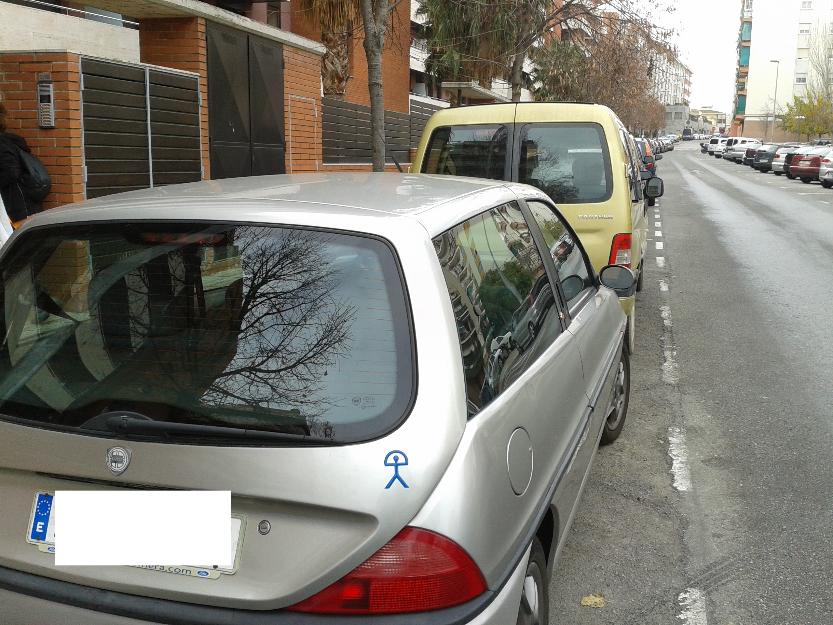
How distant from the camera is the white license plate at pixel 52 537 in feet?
6.43

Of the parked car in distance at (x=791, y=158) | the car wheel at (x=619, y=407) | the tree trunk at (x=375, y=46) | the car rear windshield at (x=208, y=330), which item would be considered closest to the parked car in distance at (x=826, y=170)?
the parked car in distance at (x=791, y=158)

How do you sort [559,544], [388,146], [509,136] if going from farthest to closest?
[388,146] → [509,136] → [559,544]

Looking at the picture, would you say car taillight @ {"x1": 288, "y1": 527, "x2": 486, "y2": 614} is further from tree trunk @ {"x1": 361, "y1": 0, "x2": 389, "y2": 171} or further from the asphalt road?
tree trunk @ {"x1": 361, "y1": 0, "x2": 389, "y2": 171}

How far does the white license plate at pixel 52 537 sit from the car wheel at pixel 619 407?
3.40m

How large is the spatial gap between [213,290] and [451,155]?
4965 mm

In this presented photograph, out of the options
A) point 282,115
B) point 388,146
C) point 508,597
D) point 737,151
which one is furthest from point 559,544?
point 737,151

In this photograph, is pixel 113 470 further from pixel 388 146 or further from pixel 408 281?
pixel 388 146

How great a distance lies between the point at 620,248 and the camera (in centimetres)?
659

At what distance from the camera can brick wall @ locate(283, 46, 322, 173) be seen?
40.1 feet

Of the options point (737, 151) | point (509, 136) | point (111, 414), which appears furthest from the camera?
point (737, 151)

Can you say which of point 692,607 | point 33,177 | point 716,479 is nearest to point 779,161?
point 33,177

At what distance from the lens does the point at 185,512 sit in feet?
6.49

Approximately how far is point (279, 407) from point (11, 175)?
603 centimetres

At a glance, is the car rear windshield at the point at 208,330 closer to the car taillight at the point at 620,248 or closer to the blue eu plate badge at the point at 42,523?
the blue eu plate badge at the point at 42,523
